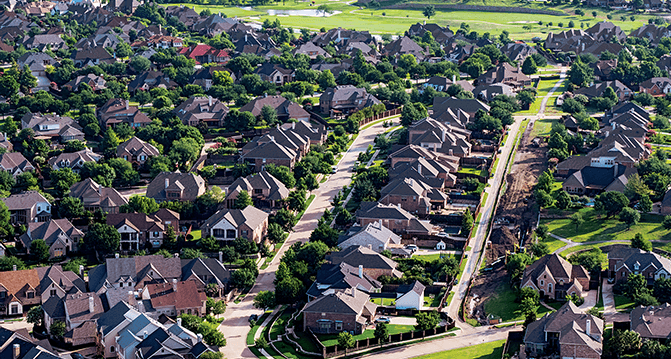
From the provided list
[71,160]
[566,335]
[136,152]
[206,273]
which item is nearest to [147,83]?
[136,152]

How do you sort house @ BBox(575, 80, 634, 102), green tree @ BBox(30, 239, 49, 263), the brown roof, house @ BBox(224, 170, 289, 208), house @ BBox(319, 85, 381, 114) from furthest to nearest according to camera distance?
house @ BBox(575, 80, 634, 102) → house @ BBox(319, 85, 381, 114) → house @ BBox(224, 170, 289, 208) → green tree @ BBox(30, 239, 49, 263) → the brown roof

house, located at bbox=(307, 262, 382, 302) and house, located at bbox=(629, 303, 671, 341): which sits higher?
house, located at bbox=(629, 303, 671, 341)

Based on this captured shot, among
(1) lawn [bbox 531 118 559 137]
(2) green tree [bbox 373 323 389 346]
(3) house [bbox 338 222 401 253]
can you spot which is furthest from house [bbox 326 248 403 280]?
(1) lawn [bbox 531 118 559 137]

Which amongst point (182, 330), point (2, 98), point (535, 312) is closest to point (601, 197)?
point (535, 312)

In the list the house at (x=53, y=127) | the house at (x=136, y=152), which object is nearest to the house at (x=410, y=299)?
the house at (x=136, y=152)

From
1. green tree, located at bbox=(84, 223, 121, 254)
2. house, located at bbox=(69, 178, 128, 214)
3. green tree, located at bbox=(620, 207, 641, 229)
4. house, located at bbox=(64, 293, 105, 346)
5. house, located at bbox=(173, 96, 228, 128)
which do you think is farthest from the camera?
house, located at bbox=(173, 96, 228, 128)

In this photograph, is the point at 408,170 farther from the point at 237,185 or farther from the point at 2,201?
the point at 2,201

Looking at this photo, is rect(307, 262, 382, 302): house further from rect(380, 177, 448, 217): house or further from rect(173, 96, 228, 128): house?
rect(173, 96, 228, 128): house

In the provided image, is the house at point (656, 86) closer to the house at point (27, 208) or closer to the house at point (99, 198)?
the house at point (99, 198)
